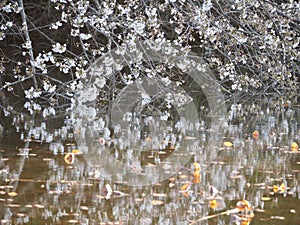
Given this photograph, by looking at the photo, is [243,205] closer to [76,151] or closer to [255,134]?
[76,151]

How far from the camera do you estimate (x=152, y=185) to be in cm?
419

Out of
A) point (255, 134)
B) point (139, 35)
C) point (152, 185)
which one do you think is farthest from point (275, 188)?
point (139, 35)

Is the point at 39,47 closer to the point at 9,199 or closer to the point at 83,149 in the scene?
the point at 83,149

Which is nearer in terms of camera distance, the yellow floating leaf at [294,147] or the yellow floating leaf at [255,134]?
the yellow floating leaf at [294,147]

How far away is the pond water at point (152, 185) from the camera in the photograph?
11.6ft

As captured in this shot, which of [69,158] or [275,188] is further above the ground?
[69,158]

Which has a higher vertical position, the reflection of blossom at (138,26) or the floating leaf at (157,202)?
the reflection of blossom at (138,26)

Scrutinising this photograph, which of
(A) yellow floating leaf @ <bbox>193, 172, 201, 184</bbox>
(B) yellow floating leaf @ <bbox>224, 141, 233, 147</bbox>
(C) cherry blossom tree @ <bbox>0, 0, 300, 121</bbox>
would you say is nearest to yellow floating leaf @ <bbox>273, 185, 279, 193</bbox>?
(A) yellow floating leaf @ <bbox>193, 172, 201, 184</bbox>

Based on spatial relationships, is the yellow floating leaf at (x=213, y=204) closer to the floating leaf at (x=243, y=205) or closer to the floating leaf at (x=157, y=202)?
the floating leaf at (x=243, y=205)

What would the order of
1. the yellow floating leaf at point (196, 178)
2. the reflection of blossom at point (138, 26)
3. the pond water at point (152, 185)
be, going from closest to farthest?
the pond water at point (152, 185) → the yellow floating leaf at point (196, 178) → the reflection of blossom at point (138, 26)

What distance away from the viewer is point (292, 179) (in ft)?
14.7

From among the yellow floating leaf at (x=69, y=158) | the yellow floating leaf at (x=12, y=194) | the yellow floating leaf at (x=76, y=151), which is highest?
the yellow floating leaf at (x=76, y=151)

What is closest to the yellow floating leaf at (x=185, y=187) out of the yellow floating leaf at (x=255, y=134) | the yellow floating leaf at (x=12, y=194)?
the yellow floating leaf at (x=12, y=194)

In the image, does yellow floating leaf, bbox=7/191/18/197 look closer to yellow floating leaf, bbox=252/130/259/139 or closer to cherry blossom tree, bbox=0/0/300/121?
yellow floating leaf, bbox=252/130/259/139
